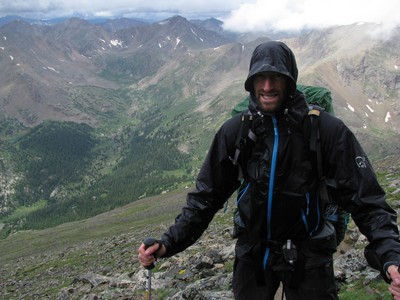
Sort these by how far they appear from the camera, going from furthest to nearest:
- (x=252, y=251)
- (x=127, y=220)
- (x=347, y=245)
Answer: (x=127, y=220) → (x=347, y=245) → (x=252, y=251)

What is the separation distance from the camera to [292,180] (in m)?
5.89

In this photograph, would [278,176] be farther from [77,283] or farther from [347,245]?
[77,283]

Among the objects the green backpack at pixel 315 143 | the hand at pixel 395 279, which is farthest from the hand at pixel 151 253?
the hand at pixel 395 279

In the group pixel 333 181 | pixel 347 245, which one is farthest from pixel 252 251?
pixel 347 245

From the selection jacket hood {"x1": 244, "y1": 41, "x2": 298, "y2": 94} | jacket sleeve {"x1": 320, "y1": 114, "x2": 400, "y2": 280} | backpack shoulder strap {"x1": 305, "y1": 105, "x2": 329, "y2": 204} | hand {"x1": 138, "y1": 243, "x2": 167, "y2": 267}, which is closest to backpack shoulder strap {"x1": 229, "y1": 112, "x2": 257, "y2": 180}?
jacket hood {"x1": 244, "y1": 41, "x2": 298, "y2": 94}

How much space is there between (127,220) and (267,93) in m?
106

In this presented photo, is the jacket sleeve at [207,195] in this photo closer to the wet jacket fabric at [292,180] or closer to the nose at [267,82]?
the wet jacket fabric at [292,180]

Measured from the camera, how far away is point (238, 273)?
22.0ft

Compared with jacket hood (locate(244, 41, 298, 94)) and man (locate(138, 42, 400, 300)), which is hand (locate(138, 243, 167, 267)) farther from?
jacket hood (locate(244, 41, 298, 94))

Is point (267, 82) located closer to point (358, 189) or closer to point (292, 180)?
point (292, 180)

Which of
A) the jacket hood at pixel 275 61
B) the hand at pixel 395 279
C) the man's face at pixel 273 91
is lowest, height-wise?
the hand at pixel 395 279

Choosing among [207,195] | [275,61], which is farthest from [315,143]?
[207,195]

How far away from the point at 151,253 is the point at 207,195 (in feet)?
4.58

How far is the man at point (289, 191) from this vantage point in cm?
574
